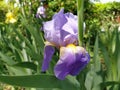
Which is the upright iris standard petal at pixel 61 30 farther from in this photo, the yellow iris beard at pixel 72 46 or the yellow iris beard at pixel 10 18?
the yellow iris beard at pixel 10 18

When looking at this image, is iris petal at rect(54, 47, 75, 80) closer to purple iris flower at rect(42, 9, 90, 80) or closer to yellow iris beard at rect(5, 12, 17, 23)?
purple iris flower at rect(42, 9, 90, 80)

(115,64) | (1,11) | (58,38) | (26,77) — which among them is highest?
(58,38)

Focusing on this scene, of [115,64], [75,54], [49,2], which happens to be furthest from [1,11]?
[75,54]

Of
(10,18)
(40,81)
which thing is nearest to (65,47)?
(40,81)

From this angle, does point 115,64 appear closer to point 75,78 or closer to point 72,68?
point 75,78

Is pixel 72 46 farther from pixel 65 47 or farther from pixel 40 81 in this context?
pixel 40 81

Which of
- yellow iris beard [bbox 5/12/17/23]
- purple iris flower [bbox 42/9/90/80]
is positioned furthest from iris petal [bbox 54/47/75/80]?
yellow iris beard [bbox 5/12/17/23]
